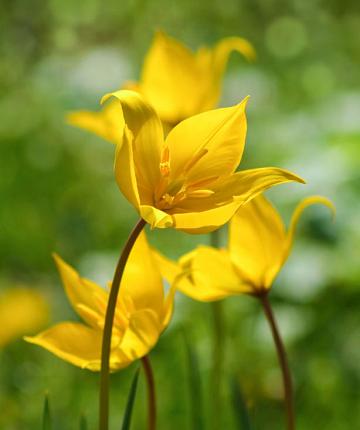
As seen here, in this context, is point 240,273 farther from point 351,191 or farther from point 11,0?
point 11,0

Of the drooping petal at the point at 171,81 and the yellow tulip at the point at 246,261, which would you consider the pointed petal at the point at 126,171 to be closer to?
the yellow tulip at the point at 246,261

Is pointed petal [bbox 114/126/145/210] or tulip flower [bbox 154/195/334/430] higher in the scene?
pointed petal [bbox 114/126/145/210]

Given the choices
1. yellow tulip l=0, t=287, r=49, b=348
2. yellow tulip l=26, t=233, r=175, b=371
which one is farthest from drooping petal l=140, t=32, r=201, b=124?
yellow tulip l=0, t=287, r=49, b=348

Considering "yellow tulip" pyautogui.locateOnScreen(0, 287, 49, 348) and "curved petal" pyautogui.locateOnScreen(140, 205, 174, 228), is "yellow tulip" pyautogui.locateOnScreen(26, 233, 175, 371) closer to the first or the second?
"curved petal" pyautogui.locateOnScreen(140, 205, 174, 228)

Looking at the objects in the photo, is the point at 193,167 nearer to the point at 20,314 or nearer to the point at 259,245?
the point at 259,245

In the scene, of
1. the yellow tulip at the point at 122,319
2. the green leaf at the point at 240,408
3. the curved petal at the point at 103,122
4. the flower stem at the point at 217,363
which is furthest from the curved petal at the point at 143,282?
the curved petal at the point at 103,122

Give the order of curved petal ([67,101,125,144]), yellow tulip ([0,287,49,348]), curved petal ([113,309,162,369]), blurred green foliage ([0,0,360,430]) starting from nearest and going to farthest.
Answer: curved petal ([113,309,162,369]) → curved petal ([67,101,125,144]) → blurred green foliage ([0,0,360,430]) → yellow tulip ([0,287,49,348])
